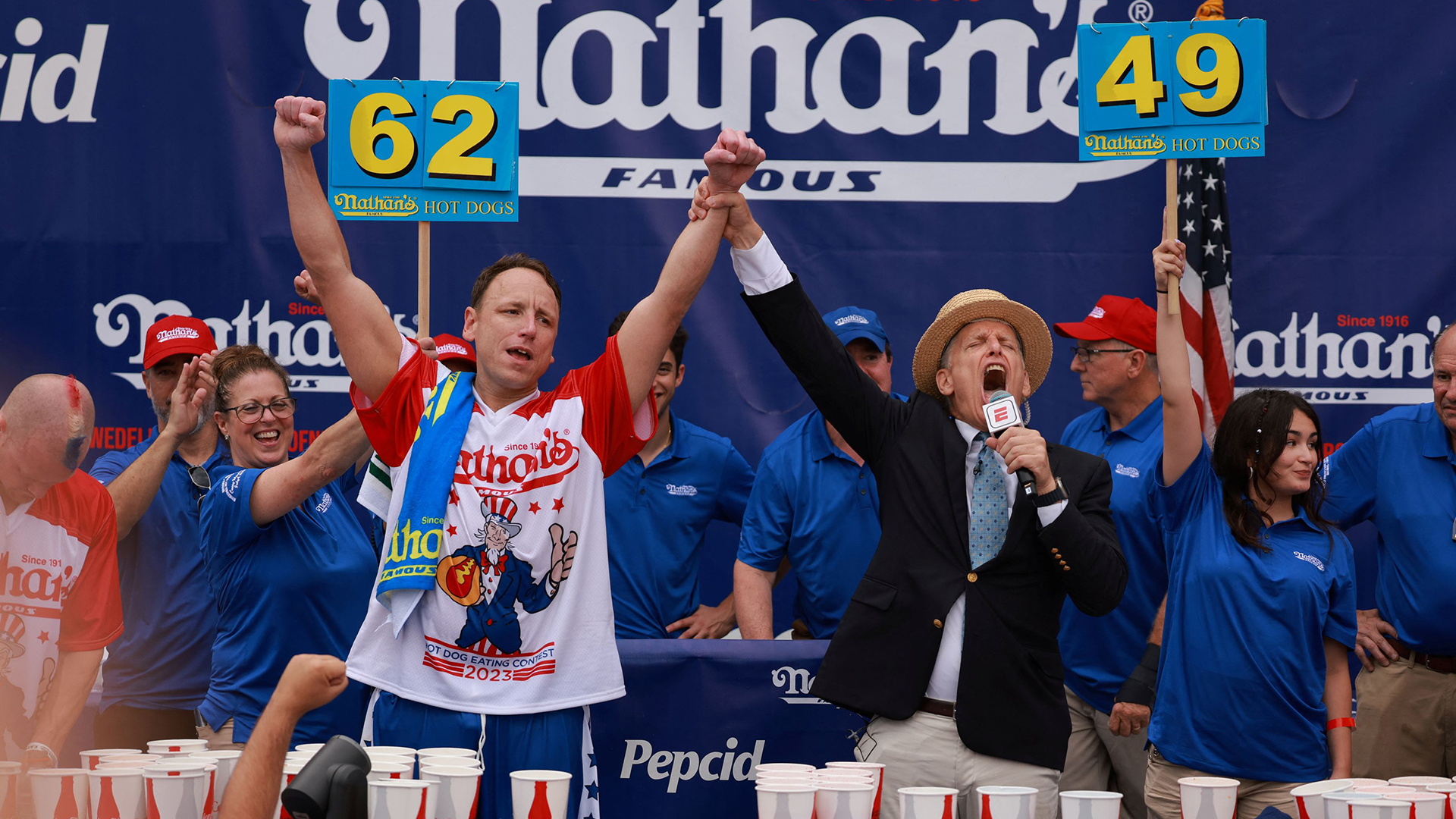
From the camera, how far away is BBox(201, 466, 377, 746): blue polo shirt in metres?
3.45

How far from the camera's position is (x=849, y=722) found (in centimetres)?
363

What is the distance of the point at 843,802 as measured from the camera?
2016 millimetres

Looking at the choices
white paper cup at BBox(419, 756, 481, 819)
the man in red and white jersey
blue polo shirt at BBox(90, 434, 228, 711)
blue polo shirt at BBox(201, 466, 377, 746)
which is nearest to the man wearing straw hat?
the man in red and white jersey

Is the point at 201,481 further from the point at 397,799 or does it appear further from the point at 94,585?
the point at 397,799

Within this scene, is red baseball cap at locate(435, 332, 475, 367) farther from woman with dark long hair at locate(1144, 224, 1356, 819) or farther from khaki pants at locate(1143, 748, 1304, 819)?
khaki pants at locate(1143, 748, 1304, 819)

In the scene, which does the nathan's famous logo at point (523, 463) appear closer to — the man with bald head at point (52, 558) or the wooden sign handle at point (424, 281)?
the man with bald head at point (52, 558)

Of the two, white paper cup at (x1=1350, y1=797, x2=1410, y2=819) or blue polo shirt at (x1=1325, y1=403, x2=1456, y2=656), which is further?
blue polo shirt at (x1=1325, y1=403, x2=1456, y2=656)

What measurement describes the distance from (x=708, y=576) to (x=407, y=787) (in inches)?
119

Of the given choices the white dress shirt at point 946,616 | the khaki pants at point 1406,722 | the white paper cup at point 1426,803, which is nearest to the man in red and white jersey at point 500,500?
the white dress shirt at point 946,616

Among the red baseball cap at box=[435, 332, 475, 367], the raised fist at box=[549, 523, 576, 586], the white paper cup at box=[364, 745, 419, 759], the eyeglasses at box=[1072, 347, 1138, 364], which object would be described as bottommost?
the white paper cup at box=[364, 745, 419, 759]

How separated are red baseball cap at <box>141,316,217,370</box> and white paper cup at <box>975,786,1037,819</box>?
3.02m

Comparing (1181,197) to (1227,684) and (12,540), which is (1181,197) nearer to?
(1227,684)

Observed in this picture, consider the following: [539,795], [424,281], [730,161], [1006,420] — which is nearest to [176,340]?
[424,281]

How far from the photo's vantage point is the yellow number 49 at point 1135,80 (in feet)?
10.9
